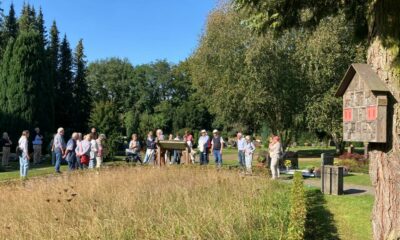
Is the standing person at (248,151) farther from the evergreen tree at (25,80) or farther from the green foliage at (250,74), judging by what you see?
the evergreen tree at (25,80)

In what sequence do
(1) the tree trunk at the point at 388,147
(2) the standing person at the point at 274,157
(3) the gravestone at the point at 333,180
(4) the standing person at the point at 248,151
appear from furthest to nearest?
(4) the standing person at the point at 248,151
(2) the standing person at the point at 274,157
(3) the gravestone at the point at 333,180
(1) the tree trunk at the point at 388,147

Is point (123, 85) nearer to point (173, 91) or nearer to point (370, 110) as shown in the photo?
point (173, 91)

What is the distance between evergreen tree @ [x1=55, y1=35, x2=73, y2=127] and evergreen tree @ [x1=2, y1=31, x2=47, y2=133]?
13.0 m

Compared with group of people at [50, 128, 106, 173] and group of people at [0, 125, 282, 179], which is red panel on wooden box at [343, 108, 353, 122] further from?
group of people at [50, 128, 106, 173]

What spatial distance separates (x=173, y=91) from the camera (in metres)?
91.0

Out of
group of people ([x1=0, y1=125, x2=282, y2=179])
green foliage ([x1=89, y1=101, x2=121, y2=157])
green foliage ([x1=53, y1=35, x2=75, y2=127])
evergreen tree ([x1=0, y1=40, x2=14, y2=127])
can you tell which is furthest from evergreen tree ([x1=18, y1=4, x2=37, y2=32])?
group of people ([x1=0, y1=125, x2=282, y2=179])

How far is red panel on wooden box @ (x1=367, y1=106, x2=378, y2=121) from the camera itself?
5.87 meters

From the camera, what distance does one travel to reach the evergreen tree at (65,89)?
48656 mm

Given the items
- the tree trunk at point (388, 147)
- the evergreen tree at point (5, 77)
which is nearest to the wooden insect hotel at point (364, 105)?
the tree trunk at point (388, 147)

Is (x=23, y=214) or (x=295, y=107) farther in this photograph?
(x=295, y=107)

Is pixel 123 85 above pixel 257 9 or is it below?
above

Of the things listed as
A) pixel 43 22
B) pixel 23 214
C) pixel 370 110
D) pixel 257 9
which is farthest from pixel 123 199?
pixel 43 22

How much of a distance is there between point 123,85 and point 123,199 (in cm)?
8246

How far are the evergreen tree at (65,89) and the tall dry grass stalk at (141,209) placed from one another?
124 feet
